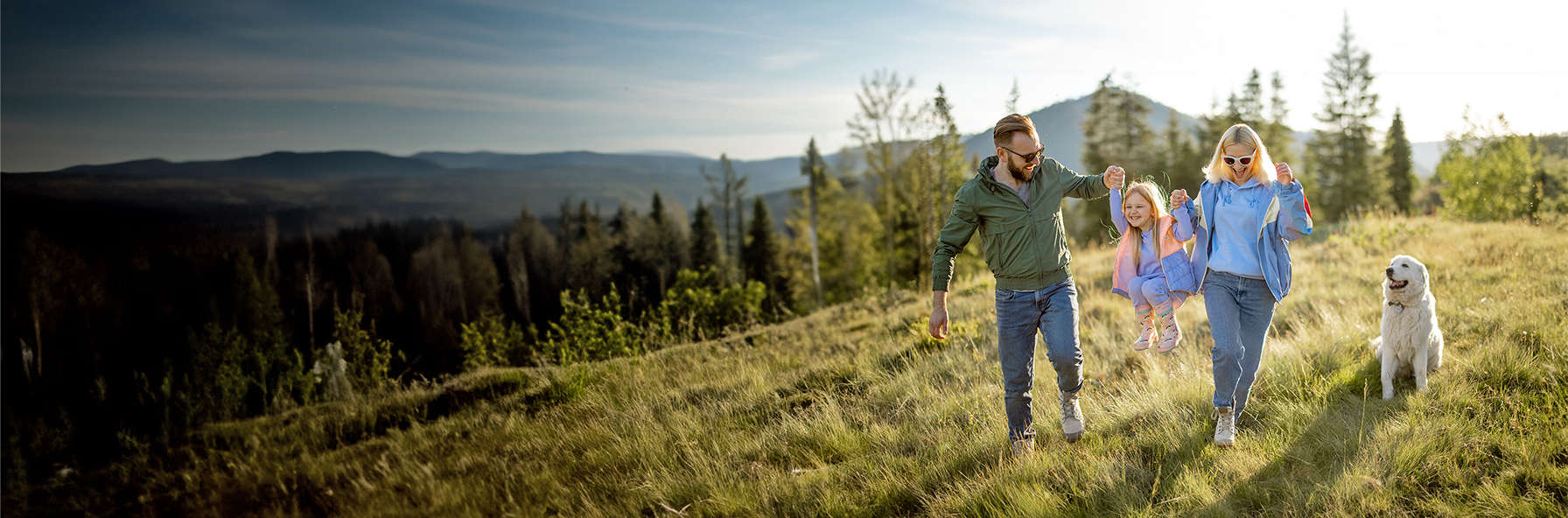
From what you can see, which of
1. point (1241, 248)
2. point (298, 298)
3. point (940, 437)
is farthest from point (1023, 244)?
point (298, 298)

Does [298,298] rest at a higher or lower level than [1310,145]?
lower

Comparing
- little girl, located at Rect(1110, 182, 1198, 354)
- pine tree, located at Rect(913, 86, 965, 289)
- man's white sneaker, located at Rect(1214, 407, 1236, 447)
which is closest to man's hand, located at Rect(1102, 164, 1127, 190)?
little girl, located at Rect(1110, 182, 1198, 354)

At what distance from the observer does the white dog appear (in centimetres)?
395

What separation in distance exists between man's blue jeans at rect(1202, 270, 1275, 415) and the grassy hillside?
1.30ft

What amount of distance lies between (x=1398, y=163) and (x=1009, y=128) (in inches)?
2071

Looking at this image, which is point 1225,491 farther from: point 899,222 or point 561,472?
point 899,222

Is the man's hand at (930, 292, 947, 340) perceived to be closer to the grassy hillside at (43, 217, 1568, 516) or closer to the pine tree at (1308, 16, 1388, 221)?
the grassy hillside at (43, 217, 1568, 516)

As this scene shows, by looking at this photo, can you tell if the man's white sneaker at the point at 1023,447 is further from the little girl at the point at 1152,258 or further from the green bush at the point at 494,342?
the green bush at the point at 494,342

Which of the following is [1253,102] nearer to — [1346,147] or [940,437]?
[1346,147]

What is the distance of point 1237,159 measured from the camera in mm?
3473

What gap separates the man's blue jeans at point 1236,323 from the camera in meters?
3.48

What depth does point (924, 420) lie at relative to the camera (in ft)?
15.7

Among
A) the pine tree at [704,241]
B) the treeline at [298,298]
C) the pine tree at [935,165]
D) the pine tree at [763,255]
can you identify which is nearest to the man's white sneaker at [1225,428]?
the pine tree at [935,165]

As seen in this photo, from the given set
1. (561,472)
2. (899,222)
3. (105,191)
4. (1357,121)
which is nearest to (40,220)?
(105,191)
